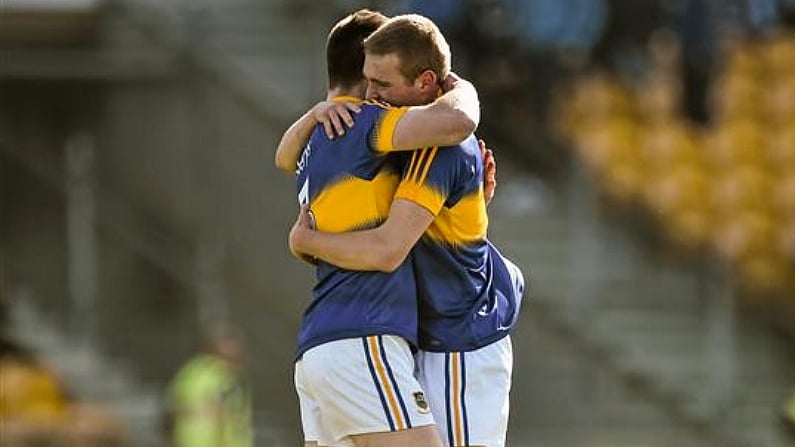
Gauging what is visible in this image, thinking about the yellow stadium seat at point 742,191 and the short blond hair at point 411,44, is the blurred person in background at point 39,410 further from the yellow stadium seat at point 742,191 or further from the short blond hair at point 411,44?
the short blond hair at point 411,44

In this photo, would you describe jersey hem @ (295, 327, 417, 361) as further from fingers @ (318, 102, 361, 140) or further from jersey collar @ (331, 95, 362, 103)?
jersey collar @ (331, 95, 362, 103)

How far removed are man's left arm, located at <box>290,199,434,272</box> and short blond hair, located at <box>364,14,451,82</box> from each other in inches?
16.0

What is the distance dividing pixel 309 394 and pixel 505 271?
72 cm

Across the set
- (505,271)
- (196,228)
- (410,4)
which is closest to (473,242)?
(505,271)

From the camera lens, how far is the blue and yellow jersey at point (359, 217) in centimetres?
649

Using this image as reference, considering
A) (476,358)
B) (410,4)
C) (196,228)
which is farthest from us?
(196,228)

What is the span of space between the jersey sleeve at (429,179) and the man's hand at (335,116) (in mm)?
221

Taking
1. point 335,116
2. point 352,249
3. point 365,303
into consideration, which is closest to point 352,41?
point 335,116

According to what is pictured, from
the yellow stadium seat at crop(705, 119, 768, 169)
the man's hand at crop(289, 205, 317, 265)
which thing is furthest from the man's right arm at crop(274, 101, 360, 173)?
the yellow stadium seat at crop(705, 119, 768, 169)

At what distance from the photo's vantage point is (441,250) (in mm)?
6605

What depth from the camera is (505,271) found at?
22.6 ft

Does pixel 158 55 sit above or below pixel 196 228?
above

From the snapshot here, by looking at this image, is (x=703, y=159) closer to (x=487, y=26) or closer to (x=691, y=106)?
(x=691, y=106)

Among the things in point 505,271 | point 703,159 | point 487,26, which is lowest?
point 703,159
